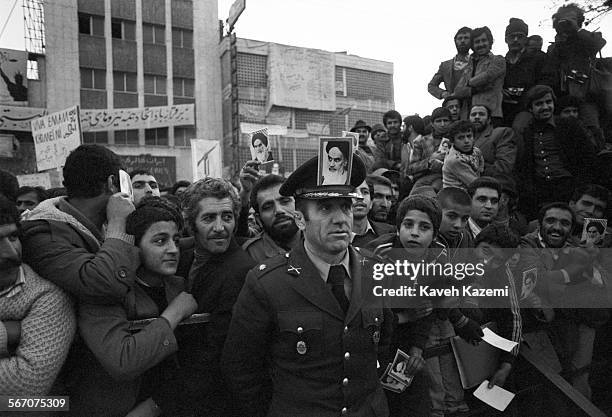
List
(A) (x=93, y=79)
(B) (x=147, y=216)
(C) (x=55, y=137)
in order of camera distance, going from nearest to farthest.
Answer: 1. (B) (x=147, y=216)
2. (C) (x=55, y=137)
3. (A) (x=93, y=79)

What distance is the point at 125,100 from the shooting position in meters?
22.2

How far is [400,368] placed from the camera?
8.00 ft

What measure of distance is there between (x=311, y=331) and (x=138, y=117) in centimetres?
1775

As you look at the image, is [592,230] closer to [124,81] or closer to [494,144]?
[494,144]

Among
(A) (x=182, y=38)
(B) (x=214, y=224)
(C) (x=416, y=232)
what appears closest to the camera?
(B) (x=214, y=224)

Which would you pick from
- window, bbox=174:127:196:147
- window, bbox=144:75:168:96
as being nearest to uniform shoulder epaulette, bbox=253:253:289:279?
window, bbox=174:127:196:147

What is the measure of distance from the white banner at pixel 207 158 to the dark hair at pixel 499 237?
4.29 m

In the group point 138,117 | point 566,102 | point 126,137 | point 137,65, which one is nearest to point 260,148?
point 566,102

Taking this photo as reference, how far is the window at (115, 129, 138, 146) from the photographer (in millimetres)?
21906

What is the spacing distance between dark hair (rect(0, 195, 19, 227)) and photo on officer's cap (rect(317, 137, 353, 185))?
1.20m

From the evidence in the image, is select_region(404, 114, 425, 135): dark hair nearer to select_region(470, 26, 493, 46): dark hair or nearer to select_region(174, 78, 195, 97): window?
→ select_region(470, 26, 493, 46): dark hair

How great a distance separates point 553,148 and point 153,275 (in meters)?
4.09

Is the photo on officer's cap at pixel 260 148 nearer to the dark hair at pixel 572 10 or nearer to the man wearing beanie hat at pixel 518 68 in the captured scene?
the man wearing beanie hat at pixel 518 68

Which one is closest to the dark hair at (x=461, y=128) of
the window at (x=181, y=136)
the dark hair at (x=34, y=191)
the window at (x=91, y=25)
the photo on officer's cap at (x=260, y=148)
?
the photo on officer's cap at (x=260, y=148)
